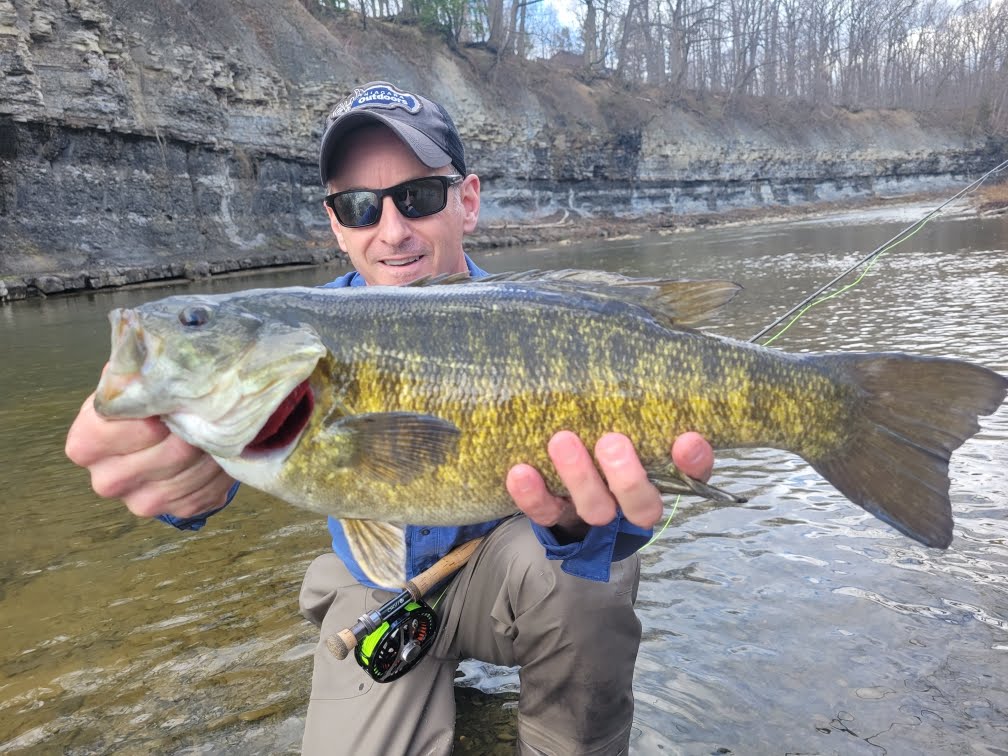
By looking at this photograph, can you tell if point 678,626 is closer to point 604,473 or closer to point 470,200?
point 604,473

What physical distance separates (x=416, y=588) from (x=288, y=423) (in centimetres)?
90

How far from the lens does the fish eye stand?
6.00ft

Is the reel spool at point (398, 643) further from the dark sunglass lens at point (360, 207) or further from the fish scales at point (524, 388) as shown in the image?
the dark sunglass lens at point (360, 207)

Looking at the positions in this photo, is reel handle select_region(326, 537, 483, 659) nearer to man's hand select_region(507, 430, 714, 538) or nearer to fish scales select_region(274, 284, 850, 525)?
fish scales select_region(274, 284, 850, 525)

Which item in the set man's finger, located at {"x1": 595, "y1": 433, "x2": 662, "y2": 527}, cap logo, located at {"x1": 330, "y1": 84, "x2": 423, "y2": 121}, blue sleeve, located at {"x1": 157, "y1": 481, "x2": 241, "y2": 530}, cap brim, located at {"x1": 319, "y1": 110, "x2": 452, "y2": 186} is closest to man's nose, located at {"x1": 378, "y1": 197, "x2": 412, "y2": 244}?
cap brim, located at {"x1": 319, "y1": 110, "x2": 452, "y2": 186}

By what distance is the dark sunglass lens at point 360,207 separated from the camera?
327 centimetres

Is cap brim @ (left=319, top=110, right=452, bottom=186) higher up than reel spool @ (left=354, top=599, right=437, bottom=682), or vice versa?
cap brim @ (left=319, top=110, right=452, bottom=186)

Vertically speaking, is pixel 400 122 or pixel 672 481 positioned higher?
pixel 400 122

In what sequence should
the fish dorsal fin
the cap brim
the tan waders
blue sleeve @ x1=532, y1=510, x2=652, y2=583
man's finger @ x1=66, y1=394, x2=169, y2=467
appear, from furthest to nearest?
the cap brim
the tan waders
blue sleeve @ x1=532, y1=510, x2=652, y2=583
the fish dorsal fin
man's finger @ x1=66, y1=394, x2=169, y2=467

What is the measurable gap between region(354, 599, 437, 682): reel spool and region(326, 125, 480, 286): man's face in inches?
64.9

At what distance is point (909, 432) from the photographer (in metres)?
1.96

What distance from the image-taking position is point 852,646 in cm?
288

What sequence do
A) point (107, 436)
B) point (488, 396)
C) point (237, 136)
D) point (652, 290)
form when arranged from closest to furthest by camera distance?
1. point (107, 436)
2. point (488, 396)
3. point (652, 290)
4. point (237, 136)

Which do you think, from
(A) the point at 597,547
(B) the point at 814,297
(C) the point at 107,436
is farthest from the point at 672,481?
(B) the point at 814,297
